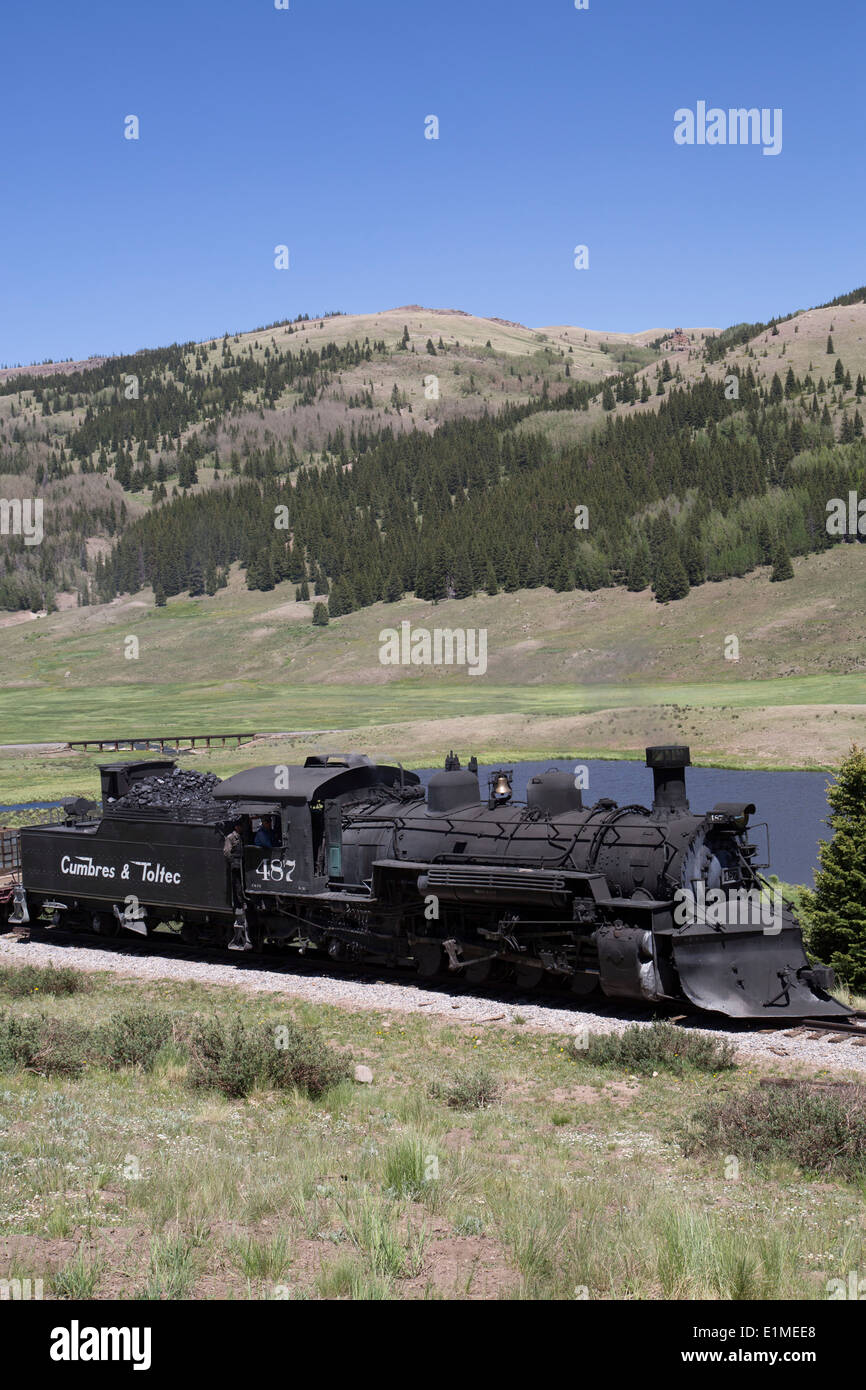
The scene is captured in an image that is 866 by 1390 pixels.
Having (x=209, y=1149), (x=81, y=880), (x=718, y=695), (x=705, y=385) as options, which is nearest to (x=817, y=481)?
(x=705, y=385)

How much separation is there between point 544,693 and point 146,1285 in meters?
90.9

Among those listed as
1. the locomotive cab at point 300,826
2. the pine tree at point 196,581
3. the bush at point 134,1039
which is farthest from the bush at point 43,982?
the pine tree at point 196,581

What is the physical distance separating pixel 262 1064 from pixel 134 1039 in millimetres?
2329

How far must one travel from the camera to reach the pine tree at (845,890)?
79.0 feet

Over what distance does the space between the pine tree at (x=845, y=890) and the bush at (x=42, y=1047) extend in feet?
50.5

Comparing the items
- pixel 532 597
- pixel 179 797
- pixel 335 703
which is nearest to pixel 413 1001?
pixel 179 797

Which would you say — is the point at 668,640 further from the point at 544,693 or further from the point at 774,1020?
the point at 774,1020

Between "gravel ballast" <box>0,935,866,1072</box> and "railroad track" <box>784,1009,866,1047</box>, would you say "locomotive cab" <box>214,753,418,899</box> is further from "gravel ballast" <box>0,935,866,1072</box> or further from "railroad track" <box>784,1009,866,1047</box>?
"railroad track" <box>784,1009,866,1047</box>

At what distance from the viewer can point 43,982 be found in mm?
22203

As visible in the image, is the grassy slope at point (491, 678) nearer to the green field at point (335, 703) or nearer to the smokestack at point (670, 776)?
the green field at point (335, 703)

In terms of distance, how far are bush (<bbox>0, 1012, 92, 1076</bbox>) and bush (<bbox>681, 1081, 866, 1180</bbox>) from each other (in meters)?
8.04

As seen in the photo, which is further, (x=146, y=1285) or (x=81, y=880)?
(x=81, y=880)

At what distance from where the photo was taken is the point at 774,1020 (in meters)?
18.3

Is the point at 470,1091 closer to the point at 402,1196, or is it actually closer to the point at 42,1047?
the point at 402,1196
